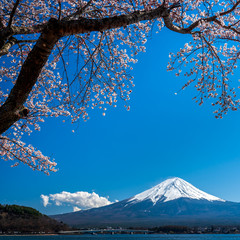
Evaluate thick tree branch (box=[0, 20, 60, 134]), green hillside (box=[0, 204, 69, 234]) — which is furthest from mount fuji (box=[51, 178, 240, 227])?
thick tree branch (box=[0, 20, 60, 134])

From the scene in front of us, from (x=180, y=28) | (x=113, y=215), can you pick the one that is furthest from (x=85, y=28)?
(x=113, y=215)

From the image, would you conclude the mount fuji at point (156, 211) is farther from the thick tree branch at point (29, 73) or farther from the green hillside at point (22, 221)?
the thick tree branch at point (29, 73)

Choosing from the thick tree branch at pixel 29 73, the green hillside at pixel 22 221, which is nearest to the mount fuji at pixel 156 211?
the green hillside at pixel 22 221

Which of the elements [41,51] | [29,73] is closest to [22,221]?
[29,73]

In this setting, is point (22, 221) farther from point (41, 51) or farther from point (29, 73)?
point (41, 51)

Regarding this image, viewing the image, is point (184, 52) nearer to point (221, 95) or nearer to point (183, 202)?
point (221, 95)

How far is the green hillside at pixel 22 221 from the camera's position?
61306 millimetres

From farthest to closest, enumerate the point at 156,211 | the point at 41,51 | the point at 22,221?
the point at 156,211
the point at 22,221
the point at 41,51

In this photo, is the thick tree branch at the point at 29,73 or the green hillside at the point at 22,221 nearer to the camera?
the thick tree branch at the point at 29,73

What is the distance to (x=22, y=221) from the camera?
6378 cm

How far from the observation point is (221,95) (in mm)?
5168

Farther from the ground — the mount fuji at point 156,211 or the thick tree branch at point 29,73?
the thick tree branch at point 29,73

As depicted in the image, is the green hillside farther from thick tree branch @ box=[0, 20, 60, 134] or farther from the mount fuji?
the mount fuji

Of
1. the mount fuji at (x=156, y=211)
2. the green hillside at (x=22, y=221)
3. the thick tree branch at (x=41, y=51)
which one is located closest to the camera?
the thick tree branch at (x=41, y=51)
